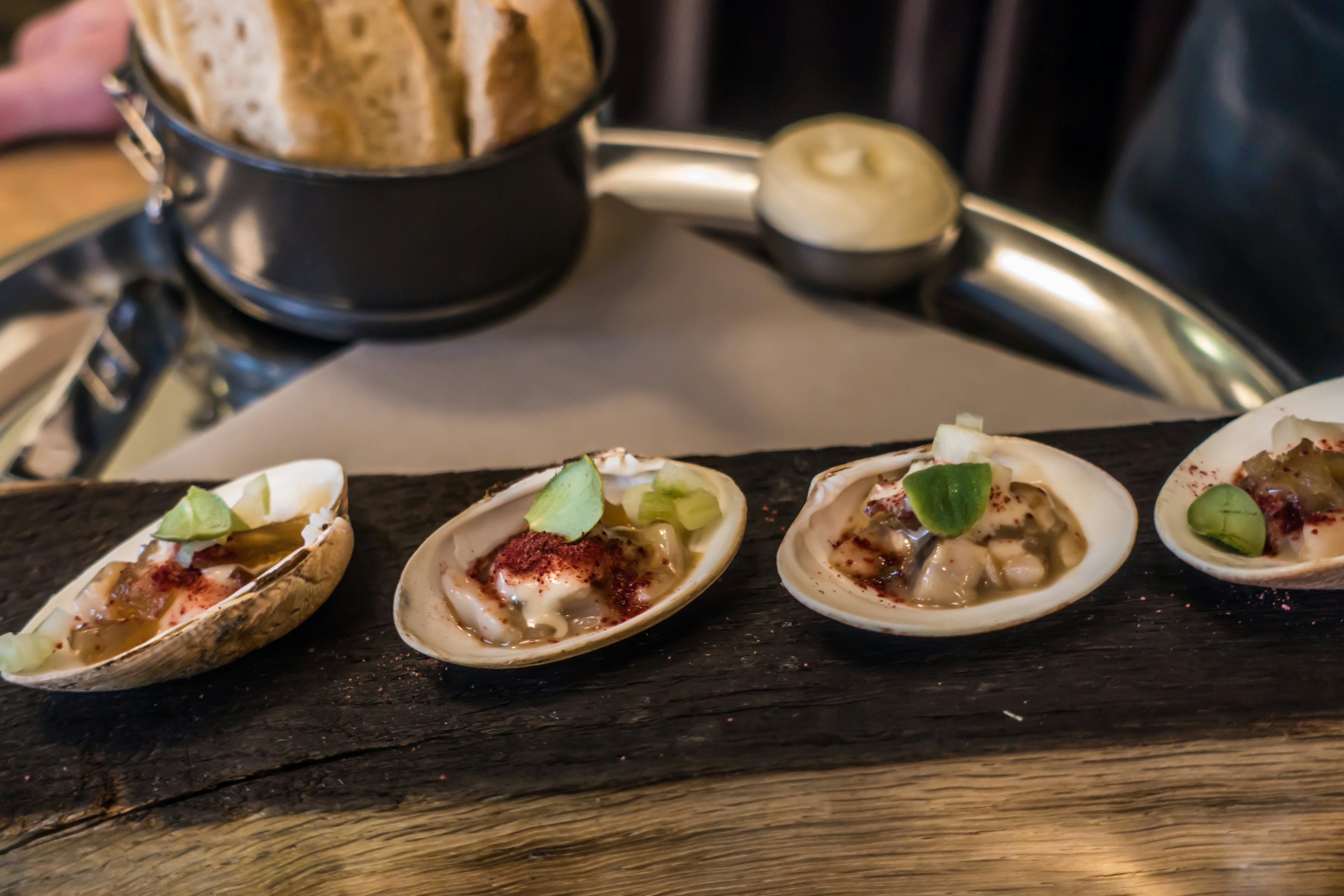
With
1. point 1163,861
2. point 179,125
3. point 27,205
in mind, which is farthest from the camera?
point 27,205

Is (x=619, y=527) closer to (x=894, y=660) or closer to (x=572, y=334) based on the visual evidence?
(x=894, y=660)

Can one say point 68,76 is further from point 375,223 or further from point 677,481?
point 677,481

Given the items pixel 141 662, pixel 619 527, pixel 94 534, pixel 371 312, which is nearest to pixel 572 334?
pixel 371 312

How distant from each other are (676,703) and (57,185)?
2.01 metres

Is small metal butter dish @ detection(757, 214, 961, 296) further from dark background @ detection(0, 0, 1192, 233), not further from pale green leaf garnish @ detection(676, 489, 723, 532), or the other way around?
dark background @ detection(0, 0, 1192, 233)

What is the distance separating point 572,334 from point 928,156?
0.59 m

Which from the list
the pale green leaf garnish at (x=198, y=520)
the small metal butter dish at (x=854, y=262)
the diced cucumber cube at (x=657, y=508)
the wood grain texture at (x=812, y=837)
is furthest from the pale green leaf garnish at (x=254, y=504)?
the small metal butter dish at (x=854, y=262)

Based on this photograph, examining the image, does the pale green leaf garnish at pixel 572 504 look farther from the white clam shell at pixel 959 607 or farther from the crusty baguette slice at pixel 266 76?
the crusty baguette slice at pixel 266 76

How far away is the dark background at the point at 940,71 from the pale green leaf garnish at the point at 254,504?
1612 millimetres

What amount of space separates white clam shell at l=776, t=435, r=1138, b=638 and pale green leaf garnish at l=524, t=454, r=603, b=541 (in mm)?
179

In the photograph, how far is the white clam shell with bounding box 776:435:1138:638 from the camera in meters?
0.87

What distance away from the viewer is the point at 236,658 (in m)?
0.91

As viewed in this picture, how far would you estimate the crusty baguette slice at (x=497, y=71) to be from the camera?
1179mm

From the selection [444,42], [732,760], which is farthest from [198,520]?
[444,42]
